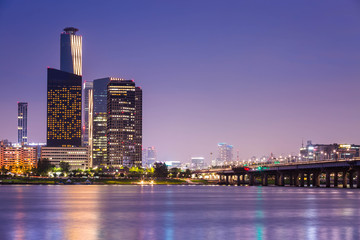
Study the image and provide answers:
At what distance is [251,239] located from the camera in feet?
136

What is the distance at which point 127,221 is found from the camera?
55.3 metres

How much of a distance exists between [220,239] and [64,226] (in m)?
16.5

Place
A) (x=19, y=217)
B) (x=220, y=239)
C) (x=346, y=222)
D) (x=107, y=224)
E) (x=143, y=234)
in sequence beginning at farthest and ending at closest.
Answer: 1. (x=19, y=217)
2. (x=346, y=222)
3. (x=107, y=224)
4. (x=143, y=234)
5. (x=220, y=239)

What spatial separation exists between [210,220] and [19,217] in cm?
2116

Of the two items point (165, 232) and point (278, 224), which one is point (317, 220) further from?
point (165, 232)

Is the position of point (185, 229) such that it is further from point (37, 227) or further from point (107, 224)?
point (37, 227)

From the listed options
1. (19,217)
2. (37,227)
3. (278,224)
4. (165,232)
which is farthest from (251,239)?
(19,217)

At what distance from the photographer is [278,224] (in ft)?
173

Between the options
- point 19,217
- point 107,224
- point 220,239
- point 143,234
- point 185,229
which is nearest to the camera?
point 220,239

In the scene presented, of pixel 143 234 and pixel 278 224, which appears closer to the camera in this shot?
pixel 143 234

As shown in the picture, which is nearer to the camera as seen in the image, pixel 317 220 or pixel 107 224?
pixel 107 224

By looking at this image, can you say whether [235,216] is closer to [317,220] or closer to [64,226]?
[317,220]

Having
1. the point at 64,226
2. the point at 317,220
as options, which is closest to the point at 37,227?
the point at 64,226

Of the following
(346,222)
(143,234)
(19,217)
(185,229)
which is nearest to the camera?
(143,234)
